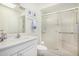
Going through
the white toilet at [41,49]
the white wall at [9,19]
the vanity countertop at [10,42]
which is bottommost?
the white toilet at [41,49]

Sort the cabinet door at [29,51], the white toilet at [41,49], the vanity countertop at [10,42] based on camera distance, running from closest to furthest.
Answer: the vanity countertop at [10,42] → the cabinet door at [29,51] → the white toilet at [41,49]

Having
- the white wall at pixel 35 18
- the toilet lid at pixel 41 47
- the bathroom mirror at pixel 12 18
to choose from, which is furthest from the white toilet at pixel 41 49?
the bathroom mirror at pixel 12 18

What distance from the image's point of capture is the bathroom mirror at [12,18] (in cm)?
137

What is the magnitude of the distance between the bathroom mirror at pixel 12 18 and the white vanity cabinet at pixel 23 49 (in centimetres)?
30

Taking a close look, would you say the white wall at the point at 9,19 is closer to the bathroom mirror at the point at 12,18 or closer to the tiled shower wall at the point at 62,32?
the bathroom mirror at the point at 12,18

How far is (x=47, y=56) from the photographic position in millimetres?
1465

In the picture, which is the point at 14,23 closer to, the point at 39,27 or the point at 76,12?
the point at 39,27

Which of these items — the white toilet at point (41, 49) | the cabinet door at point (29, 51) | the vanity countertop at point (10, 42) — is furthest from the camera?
the white toilet at point (41, 49)

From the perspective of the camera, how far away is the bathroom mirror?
1.37 meters

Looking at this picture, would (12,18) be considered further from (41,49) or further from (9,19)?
(41,49)

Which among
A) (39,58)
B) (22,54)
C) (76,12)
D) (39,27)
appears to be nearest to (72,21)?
(76,12)

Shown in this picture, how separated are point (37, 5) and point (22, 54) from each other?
828mm

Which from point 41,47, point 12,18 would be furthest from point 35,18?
point 41,47

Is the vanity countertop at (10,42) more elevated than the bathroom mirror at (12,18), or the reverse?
the bathroom mirror at (12,18)
